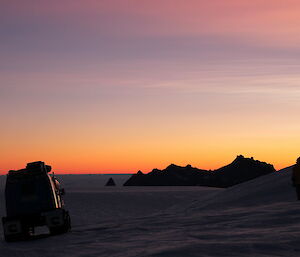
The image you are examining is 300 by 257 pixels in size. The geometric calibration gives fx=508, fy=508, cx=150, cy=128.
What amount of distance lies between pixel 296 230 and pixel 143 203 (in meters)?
33.3

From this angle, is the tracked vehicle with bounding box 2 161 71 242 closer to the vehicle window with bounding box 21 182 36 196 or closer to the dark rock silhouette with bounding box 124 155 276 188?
the vehicle window with bounding box 21 182 36 196

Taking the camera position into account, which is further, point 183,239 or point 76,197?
point 76,197

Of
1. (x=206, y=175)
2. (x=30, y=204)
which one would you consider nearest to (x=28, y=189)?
(x=30, y=204)

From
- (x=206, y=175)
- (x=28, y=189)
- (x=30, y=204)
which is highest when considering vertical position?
(x=206, y=175)

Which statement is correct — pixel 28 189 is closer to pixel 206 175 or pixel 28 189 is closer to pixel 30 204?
pixel 30 204

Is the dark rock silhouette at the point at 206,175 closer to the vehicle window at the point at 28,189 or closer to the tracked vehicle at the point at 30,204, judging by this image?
the tracked vehicle at the point at 30,204

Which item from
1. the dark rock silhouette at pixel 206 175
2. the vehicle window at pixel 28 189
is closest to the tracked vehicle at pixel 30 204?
the vehicle window at pixel 28 189

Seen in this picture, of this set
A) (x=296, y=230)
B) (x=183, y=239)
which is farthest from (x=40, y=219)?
(x=296, y=230)

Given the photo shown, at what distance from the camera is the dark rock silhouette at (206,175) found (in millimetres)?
80062

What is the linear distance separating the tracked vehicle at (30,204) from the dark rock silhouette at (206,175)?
6096 centimetres

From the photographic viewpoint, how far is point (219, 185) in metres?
81.1

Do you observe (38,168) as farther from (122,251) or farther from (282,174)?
(282,174)

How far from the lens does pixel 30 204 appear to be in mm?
18734

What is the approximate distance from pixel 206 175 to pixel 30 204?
71788 mm
